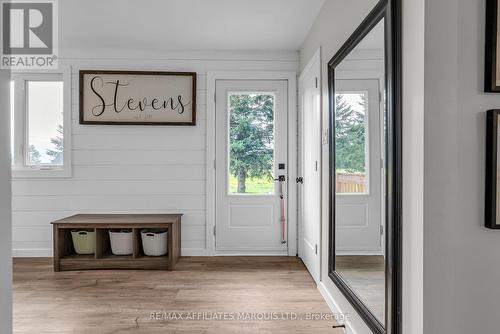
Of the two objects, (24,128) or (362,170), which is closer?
(362,170)

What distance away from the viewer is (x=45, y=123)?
418cm

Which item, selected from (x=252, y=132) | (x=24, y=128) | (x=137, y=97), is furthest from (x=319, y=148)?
(x=24, y=128)

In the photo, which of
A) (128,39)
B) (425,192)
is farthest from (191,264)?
(425,192)

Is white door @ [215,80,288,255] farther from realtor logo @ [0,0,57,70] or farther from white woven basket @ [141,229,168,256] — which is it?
realtor logo @ [0,0,57,70]

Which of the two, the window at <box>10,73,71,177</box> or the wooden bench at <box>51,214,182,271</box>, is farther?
the window at <box>10,73,71,177</box>

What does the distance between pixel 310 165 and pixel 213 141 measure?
1.21 metres

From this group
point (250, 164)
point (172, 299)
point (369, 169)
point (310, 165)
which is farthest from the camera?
point (250, 164)

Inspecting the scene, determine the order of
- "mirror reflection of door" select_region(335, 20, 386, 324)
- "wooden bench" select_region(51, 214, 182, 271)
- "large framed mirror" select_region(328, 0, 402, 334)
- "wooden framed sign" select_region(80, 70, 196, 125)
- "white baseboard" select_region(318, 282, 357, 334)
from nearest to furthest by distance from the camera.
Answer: "large framed mirror" select_region(328, 0, 402, 334)
"mirror reflection of door" select_region(335, 20, 386, 324)
"white baseboard" select_region(318, 282, 357, 334)
"wooden bench" select_region(51, 214, 182, 271)
"wooden framed sign" select_region(80, 70, 196, 125)

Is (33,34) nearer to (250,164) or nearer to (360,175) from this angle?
(250,164)

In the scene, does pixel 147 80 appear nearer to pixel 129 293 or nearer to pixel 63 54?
pixel 63 54

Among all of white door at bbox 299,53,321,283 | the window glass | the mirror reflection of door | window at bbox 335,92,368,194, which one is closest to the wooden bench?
the window glass

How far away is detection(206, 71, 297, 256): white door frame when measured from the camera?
4164 mm

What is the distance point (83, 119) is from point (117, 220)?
1.27 metres

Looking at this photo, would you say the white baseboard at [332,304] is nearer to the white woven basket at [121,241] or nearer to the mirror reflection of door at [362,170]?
the mirror reflection of door at [362,170]
